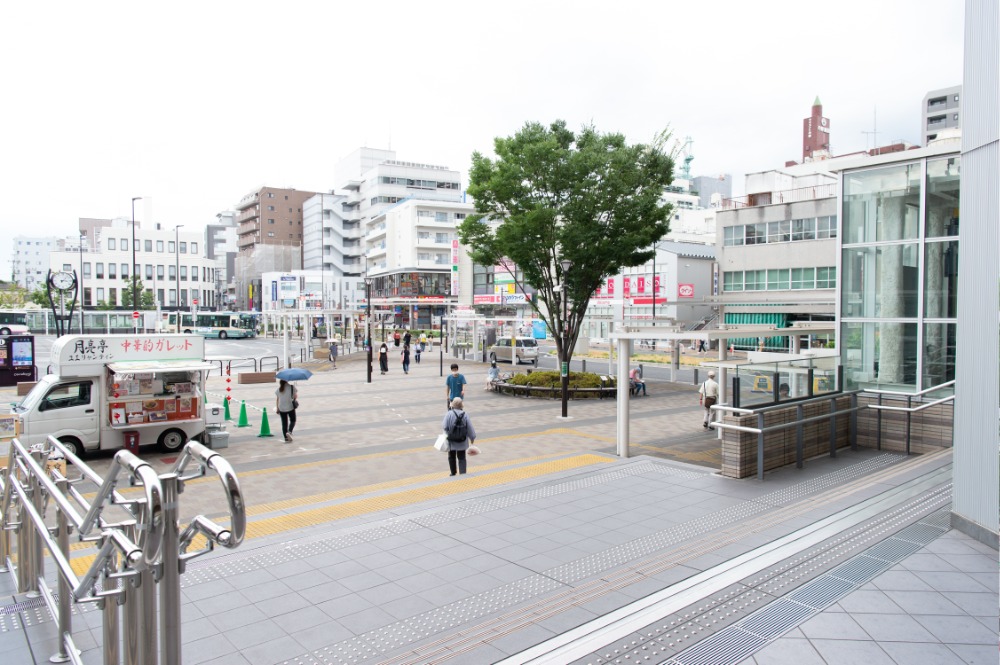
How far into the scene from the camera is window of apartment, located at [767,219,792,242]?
4691 centimetres

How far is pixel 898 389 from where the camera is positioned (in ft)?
44.1

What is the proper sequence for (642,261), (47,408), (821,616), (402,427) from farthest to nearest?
(642,261) → (402,427) → (47,408) → (821,616)

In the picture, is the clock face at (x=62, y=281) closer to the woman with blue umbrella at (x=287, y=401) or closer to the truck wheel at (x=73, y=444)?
the truck wheel at (x=73, y=444)

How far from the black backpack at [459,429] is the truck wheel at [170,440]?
23.2 feet

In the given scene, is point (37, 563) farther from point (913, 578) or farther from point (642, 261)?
point (642, 261)

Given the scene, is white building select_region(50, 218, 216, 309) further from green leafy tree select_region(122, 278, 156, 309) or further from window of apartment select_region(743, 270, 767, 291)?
window of apartment select_region(743, 270, 767, 291)

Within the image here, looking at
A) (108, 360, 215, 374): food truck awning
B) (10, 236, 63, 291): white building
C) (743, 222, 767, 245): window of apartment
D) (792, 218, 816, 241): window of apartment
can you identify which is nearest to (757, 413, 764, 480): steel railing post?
(108, 360, 215, 374): food truck awning

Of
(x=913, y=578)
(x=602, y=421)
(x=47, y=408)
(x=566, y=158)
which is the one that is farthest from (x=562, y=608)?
(x=566, y=158)

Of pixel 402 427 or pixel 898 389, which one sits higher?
pixel 898 389

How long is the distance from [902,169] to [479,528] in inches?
463

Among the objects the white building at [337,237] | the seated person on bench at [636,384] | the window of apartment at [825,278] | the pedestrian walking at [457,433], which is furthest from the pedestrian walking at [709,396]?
the white building at [337,237]

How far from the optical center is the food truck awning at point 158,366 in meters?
13.1

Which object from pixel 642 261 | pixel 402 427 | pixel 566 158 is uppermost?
pixel 566 158

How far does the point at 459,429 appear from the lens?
1062 centimetres
